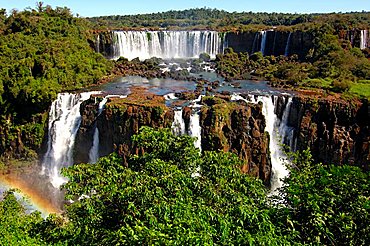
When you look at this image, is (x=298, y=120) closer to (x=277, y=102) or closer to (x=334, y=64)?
(x=277, y=102)

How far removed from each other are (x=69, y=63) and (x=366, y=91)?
2124cm

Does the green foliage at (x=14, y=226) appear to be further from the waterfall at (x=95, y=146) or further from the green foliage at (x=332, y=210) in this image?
the waterfall at (x=95, y=146)

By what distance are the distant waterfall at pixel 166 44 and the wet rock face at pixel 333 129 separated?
75.5 feet

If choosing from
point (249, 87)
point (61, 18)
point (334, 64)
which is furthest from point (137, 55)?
point (334, 64)

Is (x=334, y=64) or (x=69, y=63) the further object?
(x=334, y=64)

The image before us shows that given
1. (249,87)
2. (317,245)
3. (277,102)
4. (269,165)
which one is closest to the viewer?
(317,245)

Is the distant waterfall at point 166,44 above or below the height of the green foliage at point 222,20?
below

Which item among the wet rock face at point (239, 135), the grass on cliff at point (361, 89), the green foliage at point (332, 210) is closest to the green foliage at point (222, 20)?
the grass on cliff at point (361, 89)

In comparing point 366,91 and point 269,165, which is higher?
point 366,91

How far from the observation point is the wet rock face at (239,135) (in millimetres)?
21609

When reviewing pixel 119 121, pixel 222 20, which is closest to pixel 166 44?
pixel 119 121

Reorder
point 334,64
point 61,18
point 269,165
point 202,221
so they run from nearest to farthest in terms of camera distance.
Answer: point 202,221 < point 269,165 < point 334,64 < point 61,18

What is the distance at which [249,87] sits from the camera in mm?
29531

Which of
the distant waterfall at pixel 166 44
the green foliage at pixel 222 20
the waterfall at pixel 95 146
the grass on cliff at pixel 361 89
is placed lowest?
the waterfall at pixel 95 146
